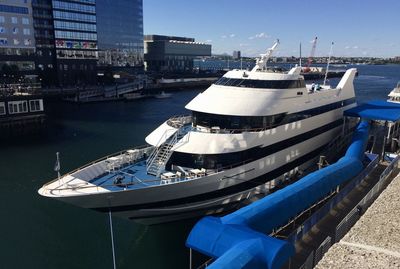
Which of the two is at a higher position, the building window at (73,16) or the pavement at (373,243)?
the building window at (73,16)

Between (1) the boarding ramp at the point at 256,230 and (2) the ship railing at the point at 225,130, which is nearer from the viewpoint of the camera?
(1) the boarding ramp at the point at 256,230

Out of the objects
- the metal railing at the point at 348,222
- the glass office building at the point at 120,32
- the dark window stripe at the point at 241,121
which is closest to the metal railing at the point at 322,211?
the metal railing at the point at 348,222

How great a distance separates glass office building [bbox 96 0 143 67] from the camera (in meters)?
94.8

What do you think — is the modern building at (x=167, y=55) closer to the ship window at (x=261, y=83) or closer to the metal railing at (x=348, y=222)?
the ship window at (x=261, y=83)

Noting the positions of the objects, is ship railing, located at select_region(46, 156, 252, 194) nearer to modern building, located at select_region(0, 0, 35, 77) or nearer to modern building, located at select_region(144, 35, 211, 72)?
modern building, located at select_region(0, 0, 35, 77)

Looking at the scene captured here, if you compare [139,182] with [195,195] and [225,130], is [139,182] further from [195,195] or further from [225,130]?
[225,130]

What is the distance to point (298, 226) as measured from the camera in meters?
16.0

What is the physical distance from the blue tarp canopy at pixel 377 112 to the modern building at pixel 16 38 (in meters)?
62.6

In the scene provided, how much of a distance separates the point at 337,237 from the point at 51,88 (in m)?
69.4

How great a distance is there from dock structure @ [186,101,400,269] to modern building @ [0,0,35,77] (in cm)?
6554

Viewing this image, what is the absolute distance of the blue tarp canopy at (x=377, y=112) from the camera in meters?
25.6

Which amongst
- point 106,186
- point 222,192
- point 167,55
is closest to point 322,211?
point 222,192

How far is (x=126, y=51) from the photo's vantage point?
350 ft

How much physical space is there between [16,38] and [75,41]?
15590mm
